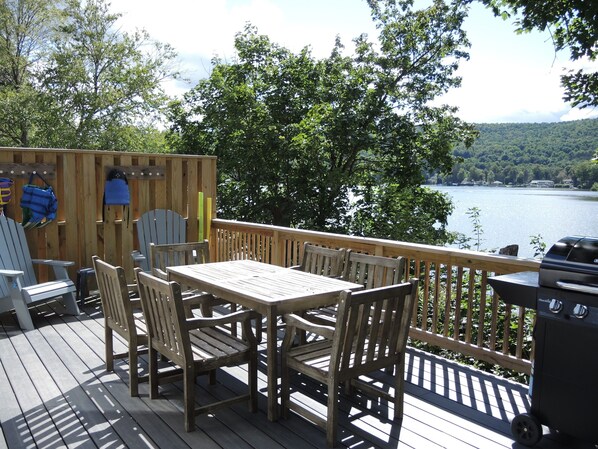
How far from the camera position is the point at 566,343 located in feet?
7.85

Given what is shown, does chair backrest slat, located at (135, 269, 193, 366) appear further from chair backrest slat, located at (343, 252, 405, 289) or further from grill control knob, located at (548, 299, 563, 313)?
grill control knob, located at (548, 299, 563, 313)

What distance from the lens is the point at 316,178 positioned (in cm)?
1202

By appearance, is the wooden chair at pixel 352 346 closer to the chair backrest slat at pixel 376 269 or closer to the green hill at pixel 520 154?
the chair backrest slat at pixel 376 269

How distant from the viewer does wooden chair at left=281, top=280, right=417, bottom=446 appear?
253cm

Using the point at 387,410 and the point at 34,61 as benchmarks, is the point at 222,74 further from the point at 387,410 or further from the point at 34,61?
the point at 387,410

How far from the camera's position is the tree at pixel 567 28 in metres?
5.80

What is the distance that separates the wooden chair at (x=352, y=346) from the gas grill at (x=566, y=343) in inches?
25.8

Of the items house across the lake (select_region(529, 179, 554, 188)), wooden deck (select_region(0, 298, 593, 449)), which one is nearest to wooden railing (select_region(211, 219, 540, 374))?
wooden deck (select_region(0, 298, 593, 449))

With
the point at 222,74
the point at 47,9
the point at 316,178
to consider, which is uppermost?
the point at 47,9

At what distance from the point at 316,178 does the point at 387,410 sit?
9.24 m

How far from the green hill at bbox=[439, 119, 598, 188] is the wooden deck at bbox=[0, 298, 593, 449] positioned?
9417mm

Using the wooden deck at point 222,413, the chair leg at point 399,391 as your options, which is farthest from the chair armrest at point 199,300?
the chair leg at point 399,391

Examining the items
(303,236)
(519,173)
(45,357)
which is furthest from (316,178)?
(45,357)

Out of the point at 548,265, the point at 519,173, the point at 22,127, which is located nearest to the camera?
the point at 548,265
